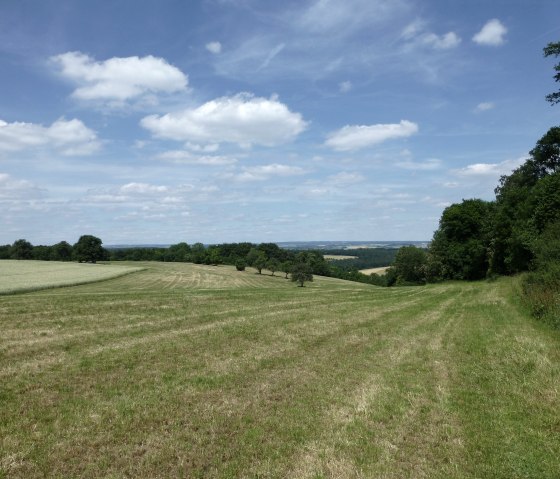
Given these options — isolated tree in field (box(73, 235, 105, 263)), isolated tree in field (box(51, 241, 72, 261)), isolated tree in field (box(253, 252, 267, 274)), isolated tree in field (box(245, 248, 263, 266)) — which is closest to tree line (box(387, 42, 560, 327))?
isolated tree in field (box(253, 252, 267, 274))

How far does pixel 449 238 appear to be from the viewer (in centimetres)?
7400

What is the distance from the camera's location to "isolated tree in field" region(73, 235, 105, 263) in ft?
385

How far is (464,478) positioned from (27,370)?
36.5 ft

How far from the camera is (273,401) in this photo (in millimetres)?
9586

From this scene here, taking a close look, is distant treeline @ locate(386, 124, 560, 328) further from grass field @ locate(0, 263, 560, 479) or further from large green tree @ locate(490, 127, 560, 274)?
grass field @ locate(0, 263, 560, 479)

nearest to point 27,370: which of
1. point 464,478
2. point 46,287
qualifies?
point 464,478

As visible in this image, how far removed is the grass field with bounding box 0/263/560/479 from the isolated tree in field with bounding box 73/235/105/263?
356 ft

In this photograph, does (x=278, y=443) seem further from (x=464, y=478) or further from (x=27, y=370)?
(x=27, y=370)

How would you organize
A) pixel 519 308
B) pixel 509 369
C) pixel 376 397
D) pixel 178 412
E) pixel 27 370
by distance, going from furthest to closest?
pixel 519 308, pixel 509 369, pixel 27 370, pixel 376 397, pixel 178 412

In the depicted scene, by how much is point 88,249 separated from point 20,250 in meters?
32.6

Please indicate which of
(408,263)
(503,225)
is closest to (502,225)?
(503,225)

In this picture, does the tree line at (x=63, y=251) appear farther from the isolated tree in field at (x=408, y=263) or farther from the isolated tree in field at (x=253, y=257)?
the isolated tree in field at (x=408, y=263)

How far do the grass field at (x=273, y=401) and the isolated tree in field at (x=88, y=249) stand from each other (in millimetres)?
108460

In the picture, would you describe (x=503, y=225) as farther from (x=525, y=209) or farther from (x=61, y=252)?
(x=61, y=252)
